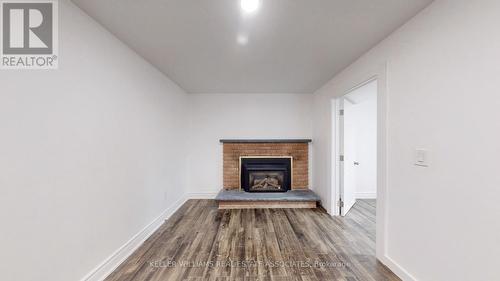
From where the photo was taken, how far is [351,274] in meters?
1.93

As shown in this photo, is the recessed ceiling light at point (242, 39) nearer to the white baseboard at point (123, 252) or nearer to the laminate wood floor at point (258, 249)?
the laminate wood floor at point (258, 249)

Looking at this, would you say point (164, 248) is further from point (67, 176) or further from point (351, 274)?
point (351, 274)

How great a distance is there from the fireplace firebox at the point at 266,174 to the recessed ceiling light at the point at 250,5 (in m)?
3.14

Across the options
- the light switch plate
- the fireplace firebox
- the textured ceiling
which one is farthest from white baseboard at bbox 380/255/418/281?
the fireplace firebox

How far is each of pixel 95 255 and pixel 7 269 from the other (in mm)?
675

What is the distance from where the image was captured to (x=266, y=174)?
4.35 m

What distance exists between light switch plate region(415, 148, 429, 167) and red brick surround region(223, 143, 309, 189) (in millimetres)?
2753

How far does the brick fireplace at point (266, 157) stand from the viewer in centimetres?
438

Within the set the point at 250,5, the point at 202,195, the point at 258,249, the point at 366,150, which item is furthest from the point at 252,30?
the point at 366,150

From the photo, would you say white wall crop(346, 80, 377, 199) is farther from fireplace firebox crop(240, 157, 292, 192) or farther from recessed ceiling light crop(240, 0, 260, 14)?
recessed ceiling light crop(240, 0, 260, 14)

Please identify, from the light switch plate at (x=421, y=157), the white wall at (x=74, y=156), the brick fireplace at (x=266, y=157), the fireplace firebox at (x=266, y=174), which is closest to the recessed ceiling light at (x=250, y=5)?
the white wall at (x=74, y=156)

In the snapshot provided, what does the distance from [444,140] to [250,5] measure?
1715 millimetres

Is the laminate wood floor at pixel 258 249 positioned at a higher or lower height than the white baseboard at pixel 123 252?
lower

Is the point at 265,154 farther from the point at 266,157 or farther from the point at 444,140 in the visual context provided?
the point at 444,140
